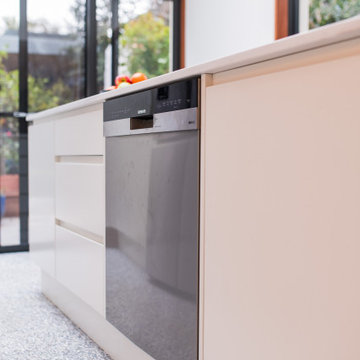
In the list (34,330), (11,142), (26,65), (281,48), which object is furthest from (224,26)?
(281,48)

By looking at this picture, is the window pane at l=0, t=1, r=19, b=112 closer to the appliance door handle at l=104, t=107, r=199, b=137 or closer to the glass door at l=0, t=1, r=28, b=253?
the glass door at l=0, t=1, r=28, b=253

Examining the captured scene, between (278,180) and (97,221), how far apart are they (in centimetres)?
100

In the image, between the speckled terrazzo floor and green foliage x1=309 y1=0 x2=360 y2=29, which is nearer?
the speckled terrazzo floor

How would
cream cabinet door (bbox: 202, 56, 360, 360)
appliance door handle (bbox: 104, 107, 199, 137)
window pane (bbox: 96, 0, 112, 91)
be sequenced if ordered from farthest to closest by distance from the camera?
window pane (bbox: 96, 0, 112, 91) → appliance door handle (bbox: 104, 107, 199, 137) → cream cabinet door (bbox: 202, 56, 360, 360)

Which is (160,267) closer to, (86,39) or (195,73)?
(195,73)

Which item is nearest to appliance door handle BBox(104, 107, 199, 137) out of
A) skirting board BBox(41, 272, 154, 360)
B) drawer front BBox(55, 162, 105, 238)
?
drawer front BBox(55, 162, 105, 238)

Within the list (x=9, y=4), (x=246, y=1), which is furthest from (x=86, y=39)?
(x=246, y=1)

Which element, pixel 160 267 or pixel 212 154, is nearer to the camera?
pixel 212 154

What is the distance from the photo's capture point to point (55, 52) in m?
3.81

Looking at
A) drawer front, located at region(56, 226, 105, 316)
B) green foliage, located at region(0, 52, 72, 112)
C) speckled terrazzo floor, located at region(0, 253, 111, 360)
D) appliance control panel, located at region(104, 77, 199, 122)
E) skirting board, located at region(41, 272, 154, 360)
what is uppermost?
green foliage, located at region(0, 52, 72, 112)

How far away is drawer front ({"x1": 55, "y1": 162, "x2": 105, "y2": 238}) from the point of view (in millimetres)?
1777

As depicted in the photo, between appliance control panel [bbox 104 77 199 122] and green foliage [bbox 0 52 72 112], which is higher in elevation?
green foliage [bbox 0 52 72 112]

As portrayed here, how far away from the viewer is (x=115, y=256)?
1.62 meters

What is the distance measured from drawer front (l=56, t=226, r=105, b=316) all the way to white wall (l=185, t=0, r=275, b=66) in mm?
1757
